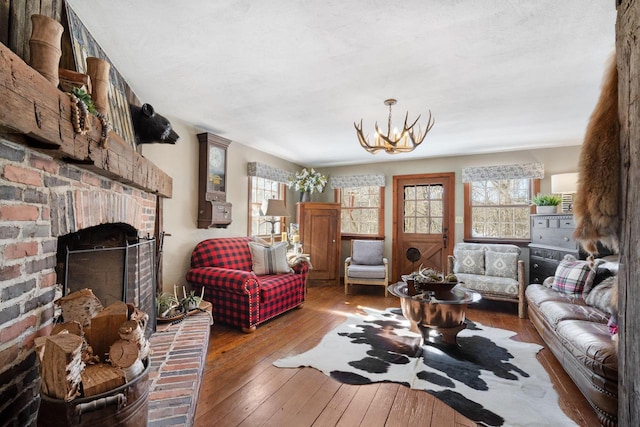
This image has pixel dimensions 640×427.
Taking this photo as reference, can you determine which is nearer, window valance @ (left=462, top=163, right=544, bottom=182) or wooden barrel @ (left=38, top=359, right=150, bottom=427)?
wooden barrel @ (left=38, top=359, right=150, bottom=427)

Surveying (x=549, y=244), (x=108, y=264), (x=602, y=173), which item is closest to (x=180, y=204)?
(x=108, y=264)

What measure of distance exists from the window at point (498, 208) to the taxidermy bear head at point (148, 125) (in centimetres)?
455

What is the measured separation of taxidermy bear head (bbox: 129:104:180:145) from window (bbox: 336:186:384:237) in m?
3.85

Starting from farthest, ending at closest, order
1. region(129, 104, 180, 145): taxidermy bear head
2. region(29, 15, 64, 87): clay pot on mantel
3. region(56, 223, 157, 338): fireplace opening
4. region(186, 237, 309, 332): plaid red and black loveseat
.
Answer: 1. region(186, 237, 309, 332): plaid red and black loveseat
2. region(129, 104, 180, 145): taxidermy bear head
3. region(56, 223, 157, 338): fireplace opening
4. region(29, 15, 64, 87): clay pot on mantel

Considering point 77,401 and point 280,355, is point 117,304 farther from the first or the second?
point 280,355

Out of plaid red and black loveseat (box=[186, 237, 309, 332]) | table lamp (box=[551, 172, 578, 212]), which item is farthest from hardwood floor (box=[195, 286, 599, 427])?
table lamp (box=[551, 172, 578, 212])

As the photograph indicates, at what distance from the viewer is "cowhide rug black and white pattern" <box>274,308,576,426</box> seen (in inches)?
72.7

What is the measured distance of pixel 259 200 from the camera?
490cm

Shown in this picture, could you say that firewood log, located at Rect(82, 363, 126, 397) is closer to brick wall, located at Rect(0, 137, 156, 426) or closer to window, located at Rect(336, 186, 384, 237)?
brick wall, located at Rect(0, 137, 156, 426)

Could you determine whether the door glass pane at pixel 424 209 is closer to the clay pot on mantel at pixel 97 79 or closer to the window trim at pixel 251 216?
the window trim at pixel 251 216

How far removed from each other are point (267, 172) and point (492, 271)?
11.9 ft

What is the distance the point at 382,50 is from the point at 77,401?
7.45 feet

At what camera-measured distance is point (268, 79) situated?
2.41 m

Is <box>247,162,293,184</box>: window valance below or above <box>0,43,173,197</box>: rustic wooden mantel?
above
